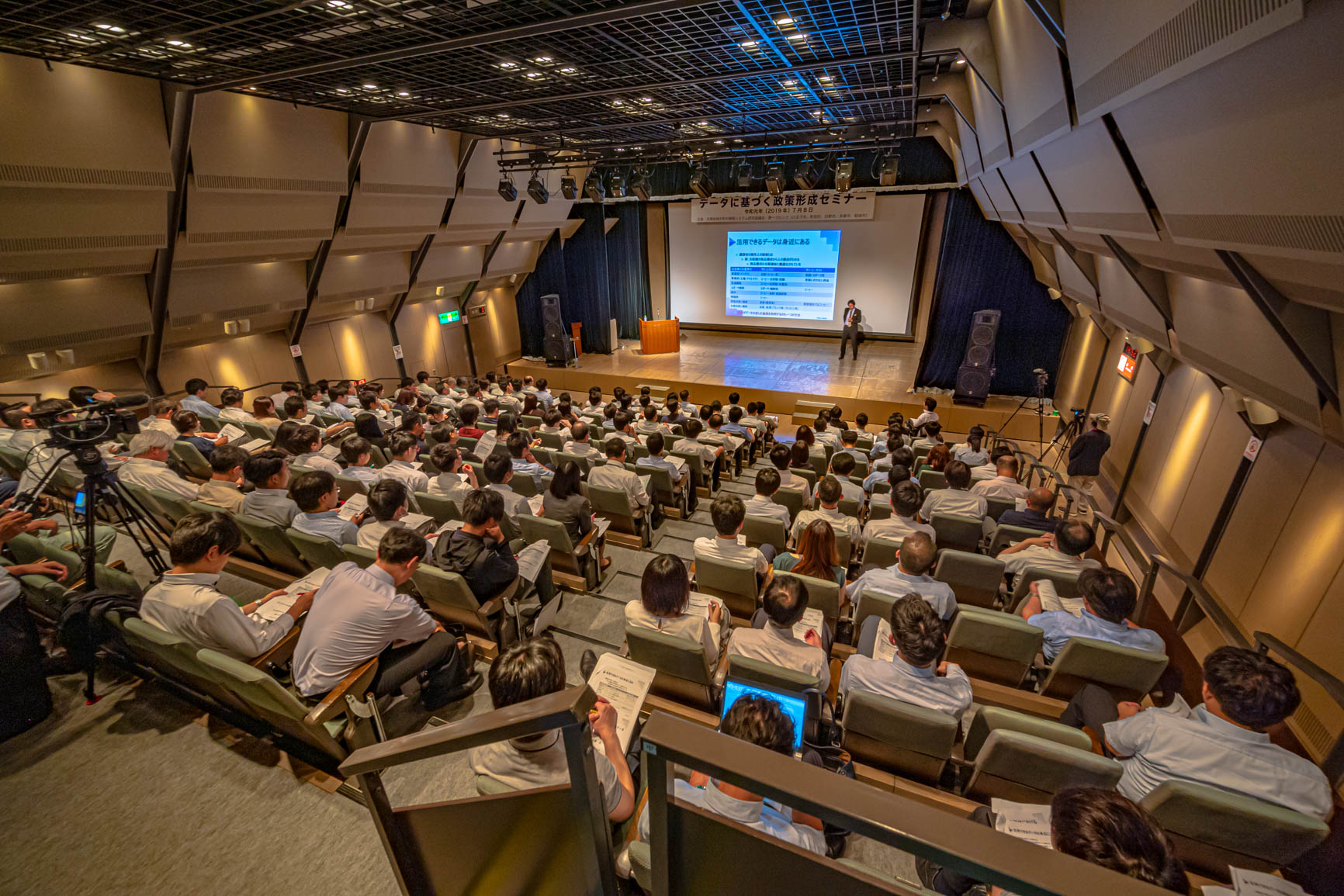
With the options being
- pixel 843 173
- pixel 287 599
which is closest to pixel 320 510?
pixel 287 599

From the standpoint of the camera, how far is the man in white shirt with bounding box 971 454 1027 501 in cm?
502

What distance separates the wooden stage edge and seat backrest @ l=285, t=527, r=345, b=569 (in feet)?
28.4

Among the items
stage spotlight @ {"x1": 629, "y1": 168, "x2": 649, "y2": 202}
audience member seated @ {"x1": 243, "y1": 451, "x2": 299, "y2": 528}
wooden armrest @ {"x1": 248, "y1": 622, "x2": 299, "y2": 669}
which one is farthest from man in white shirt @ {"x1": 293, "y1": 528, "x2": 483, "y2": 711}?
stage spotlight @ {"x1": 629, "y1": 168, "x2": 649, "y2": 202}

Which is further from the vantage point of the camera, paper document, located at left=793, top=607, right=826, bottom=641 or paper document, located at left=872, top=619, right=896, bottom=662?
paper document, located at left=793, top=607, right=826, bottom=641

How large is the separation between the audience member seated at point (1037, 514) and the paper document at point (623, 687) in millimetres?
3715

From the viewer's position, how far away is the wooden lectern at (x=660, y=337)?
13656 millimetres

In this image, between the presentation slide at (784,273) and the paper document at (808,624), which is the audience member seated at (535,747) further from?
the presentation slide at (784,273)

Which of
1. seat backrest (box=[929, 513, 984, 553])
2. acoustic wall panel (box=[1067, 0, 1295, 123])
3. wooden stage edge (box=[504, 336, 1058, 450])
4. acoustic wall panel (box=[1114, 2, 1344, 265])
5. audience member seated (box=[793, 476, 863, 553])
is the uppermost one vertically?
acoustic wall panel (box=[1067, 0, 1295, 123])

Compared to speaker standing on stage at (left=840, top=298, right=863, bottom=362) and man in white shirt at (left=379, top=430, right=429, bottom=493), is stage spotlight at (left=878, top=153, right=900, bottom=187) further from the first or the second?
man in white shirt at (left=379, top=430, right=429, bottom=493)

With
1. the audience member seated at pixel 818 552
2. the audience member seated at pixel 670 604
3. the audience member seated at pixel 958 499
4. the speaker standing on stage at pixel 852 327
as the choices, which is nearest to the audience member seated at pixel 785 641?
the audience member seated at pixel 670 604

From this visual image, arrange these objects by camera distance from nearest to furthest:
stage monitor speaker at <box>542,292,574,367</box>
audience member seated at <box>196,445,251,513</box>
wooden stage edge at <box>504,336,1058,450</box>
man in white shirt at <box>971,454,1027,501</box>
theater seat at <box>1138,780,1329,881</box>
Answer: theater seat at <box>1138,780,1329,881</box>, audience member seated at <box>196,445,251,513</box>, man in white shirt at <box>971,454,1027,501</box>, wooden stage edge at <box>504,336,1058,450</box>, stage monitor speaker at <box>542,292,574,367</box>

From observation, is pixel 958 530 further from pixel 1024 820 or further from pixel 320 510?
pixel 320 510

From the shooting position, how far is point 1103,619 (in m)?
2.77

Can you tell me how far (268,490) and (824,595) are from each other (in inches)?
152
